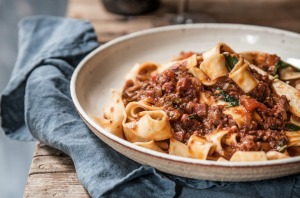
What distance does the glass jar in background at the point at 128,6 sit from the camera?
255 inches

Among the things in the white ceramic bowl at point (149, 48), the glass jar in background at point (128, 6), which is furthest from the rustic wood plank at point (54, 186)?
the glass jar in background at point (128, 6)

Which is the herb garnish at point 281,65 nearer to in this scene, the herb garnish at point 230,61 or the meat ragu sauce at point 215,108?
the meat ragu sauce at point 215,108

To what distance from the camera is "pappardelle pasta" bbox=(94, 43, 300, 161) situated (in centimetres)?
357

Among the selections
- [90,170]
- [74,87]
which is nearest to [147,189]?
[90,170]

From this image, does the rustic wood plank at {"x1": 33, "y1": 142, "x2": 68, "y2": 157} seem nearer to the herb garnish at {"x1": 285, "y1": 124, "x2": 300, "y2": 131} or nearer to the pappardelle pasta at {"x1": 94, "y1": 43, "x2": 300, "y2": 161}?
the pappardelle pasta at {"x1": 94, "y1": 43, "x2": 300, "y2": 161}

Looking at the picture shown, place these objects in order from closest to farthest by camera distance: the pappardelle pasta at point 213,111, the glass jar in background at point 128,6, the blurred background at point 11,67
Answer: the pappardelle pasta at point 213,111 → the blurred background at point 11,67 → the glass jar in background at point 128,6

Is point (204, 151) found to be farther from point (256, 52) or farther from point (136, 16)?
point (136, 16)

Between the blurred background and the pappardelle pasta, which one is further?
the blurred background

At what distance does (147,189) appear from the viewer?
3438 mm

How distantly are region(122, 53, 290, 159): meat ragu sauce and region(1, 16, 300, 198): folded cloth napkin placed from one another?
30 cm

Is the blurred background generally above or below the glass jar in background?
below

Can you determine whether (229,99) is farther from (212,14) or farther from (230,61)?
(212,14)

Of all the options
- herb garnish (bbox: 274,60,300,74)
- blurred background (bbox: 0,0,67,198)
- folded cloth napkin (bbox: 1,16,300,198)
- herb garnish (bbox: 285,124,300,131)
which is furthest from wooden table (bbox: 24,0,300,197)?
herb garnish (bbox: 285,124,300,131)

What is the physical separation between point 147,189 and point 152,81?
3.49ft
